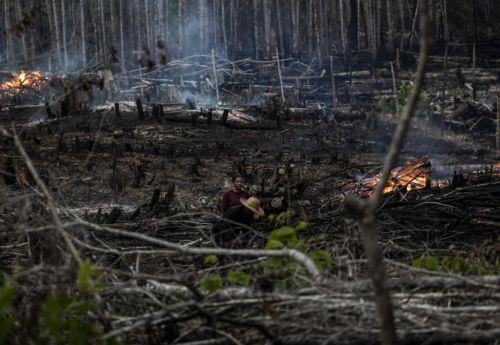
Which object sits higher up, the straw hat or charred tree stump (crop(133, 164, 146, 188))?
the straw hat

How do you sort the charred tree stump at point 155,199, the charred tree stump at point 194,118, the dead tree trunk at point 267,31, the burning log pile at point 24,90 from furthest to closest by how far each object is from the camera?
the dead tree trunk at point 267,31 < the burning log pile at point 24,90 < the charred tree stump at point 194,118 < the charred tree stump at point 155,199

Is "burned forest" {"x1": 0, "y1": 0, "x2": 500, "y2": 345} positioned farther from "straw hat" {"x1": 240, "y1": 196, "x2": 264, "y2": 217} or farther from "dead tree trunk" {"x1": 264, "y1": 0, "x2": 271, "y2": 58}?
"dead tree trunk" {"x1": 264, "y1": 0, "x2": 271, "y2": 58}

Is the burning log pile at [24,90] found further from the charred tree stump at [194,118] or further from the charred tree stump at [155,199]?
the charred tree stump at [155,199]

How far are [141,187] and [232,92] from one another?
15652 millimetres

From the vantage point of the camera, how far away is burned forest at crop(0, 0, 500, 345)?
4125 mm

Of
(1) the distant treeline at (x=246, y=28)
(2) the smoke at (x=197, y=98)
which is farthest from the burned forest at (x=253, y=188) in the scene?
(1) the distant treeline at (x=246, y=28)

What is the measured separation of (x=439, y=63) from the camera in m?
30.0

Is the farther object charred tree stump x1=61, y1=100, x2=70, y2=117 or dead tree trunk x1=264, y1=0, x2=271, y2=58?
dead tree trunk x1=264, y1=0, x2=271, y2=58

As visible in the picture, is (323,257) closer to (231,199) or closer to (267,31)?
(231,199)

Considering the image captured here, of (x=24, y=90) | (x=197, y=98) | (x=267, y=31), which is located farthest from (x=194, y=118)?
(x=267, y=31)

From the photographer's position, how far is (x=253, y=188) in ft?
33.5

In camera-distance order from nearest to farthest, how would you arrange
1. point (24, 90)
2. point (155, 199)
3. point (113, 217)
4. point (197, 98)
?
point (113, 217), point (155, 199), point (24, 90), point (197, 98)

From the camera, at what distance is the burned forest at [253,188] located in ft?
13.5

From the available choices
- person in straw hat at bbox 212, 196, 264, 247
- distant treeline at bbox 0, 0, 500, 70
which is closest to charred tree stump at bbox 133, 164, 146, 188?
person in straw hat at bbox 212, 196, 264, 247
